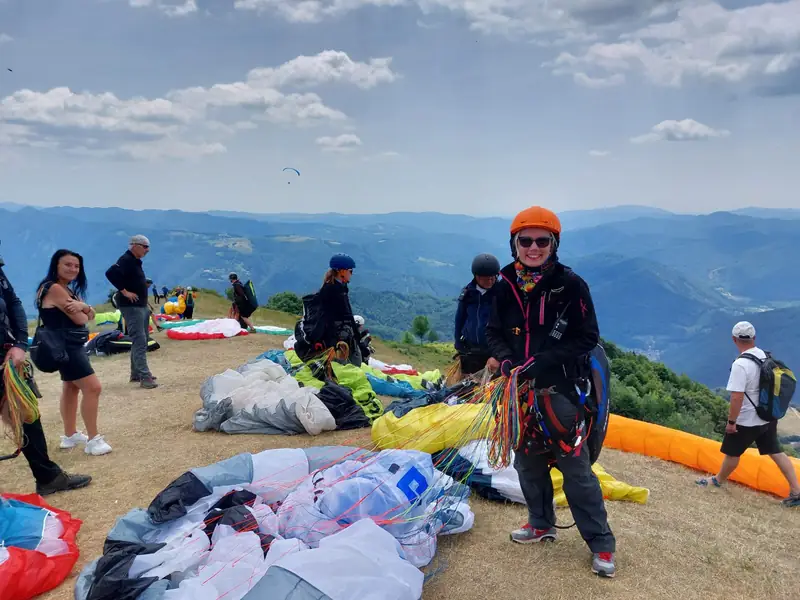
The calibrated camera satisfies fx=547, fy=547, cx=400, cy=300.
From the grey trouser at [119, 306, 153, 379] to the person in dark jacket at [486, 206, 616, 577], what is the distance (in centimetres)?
588

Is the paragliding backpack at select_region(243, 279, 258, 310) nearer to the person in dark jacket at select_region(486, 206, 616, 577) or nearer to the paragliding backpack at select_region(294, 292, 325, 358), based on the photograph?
the paragliding backpack at select_region(294, 292, 325, 358)

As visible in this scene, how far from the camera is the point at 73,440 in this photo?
212 inches

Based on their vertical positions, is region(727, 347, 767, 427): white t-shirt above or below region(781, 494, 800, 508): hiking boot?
above

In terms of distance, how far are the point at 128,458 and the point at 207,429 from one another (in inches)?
35.2

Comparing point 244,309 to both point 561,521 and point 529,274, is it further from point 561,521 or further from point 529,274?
point 529,274

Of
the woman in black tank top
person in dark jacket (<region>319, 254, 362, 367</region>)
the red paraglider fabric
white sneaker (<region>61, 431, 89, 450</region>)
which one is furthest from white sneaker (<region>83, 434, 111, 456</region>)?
person in dark jacket (<region>319, 254, 362, 367</region>)

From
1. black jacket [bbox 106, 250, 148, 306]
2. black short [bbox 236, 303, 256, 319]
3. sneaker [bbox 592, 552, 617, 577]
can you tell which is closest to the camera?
sneaker [bbox 592, 552, 617, 577]

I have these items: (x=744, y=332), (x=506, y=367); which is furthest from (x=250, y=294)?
(x=506, y=367)

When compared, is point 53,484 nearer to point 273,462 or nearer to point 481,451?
point 273,462

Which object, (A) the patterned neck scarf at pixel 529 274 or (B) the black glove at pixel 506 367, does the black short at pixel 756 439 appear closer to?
(B) the black glove at pixel 506 367

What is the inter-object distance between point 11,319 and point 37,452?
103cm

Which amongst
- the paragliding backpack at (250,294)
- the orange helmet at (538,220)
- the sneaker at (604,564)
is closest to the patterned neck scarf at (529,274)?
the orange helmet at (538,220)

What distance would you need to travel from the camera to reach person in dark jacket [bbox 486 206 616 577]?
9.17 ft

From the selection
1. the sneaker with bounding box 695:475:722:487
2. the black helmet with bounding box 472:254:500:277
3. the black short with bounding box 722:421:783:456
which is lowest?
the sneaker with bounding box 695:475:722:487
